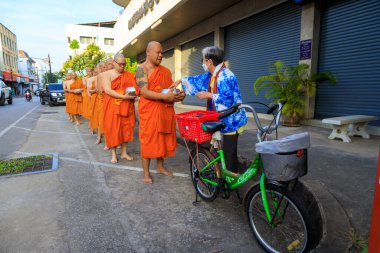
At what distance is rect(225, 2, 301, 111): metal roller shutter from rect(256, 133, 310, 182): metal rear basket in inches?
280

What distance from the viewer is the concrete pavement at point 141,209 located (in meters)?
2.46

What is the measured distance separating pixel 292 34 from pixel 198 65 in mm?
6798

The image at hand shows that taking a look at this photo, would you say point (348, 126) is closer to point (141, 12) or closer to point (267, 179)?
point (267, 179)

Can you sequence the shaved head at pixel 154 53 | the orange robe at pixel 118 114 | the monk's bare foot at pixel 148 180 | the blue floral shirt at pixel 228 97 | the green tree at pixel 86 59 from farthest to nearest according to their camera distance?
the green tree at pixel 86 59 → the orange robe at pixel 118 114 → the monk's bare foot at pixel 148 180 → the shaved head at pixel 154 53 → the blue floral shirt at pixel 228 97

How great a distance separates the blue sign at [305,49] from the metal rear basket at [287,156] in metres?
6.48

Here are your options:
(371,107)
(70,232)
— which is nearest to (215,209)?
(70,232)

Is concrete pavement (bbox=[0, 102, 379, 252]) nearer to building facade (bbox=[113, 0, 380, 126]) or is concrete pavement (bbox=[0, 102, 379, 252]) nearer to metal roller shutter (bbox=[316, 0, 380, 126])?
metal roller shutter (bbox=[316, 0, 380, 126])

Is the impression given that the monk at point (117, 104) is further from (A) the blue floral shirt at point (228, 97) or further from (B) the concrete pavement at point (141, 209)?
(A) the blue floral shirt at point (228, 97)

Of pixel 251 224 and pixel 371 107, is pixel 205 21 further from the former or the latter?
pixel 251 224

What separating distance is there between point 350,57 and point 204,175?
5.79 metres

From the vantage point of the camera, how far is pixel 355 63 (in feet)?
22.4

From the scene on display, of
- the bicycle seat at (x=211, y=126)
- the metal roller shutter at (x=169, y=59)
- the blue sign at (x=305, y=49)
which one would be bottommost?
the bicycle seat at (x=211, y=126)

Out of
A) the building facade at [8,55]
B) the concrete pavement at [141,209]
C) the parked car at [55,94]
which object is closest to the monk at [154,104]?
the concrete pavement at [141,209]

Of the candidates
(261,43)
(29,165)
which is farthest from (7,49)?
(29,165)
